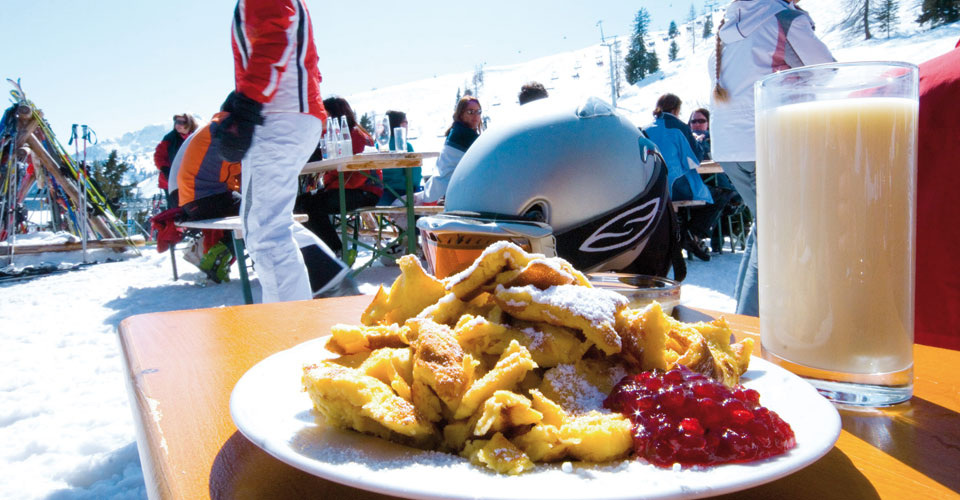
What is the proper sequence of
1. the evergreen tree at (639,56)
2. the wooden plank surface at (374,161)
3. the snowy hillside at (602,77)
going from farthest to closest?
the evergreen tree at (639,56), the snowy hillside at (602,77), the wooden plank surface at (374,161)

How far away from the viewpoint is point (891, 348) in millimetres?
A: 560

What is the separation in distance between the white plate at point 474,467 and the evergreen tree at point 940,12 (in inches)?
1272

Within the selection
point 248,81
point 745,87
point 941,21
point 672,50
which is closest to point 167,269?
point 248,81

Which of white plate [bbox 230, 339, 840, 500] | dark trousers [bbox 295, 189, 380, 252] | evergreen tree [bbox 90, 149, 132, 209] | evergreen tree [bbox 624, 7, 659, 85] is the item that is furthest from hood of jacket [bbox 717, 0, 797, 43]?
evergreen tree [bbox 624, 7, 659, 85]

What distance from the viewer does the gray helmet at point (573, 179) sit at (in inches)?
57.7

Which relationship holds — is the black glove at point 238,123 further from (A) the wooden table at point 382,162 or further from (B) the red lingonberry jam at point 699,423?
(B) the red lingonberry jam at point 699,423

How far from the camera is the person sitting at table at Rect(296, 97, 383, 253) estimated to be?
538 cm

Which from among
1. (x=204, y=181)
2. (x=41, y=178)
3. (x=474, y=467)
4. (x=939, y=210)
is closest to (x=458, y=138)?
(x=204, y=181)

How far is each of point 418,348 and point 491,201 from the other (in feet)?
3.37

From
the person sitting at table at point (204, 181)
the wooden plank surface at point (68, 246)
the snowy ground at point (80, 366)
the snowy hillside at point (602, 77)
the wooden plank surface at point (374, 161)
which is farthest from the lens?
the snowy hillside at point (602, 77)

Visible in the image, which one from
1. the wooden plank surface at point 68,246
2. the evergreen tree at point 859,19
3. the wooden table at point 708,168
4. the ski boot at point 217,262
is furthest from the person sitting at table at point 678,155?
the evergreen tree at point 859,19

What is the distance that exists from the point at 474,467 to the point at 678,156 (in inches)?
201

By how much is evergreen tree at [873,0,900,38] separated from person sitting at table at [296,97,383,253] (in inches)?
1688

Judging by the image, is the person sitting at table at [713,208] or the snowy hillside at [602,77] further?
the snowy hillside at [602,77]
